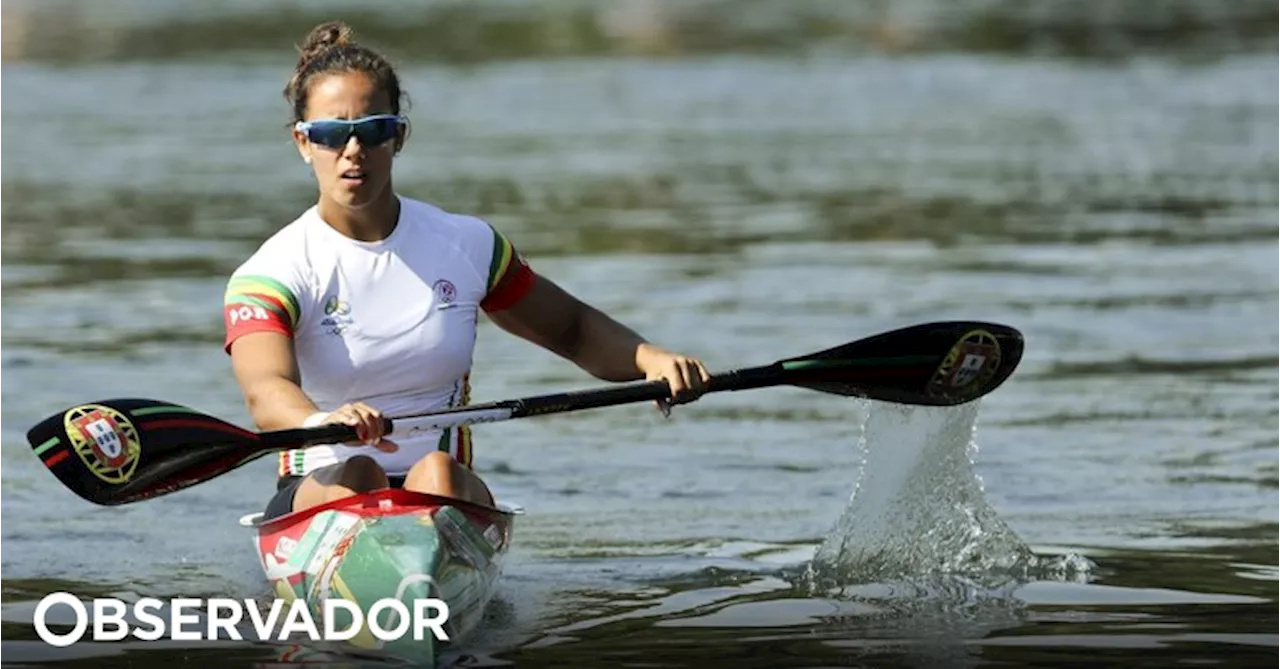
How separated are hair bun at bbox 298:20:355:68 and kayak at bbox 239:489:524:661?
1.47 meters

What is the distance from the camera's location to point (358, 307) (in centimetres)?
793

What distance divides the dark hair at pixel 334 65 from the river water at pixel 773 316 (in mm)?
1684

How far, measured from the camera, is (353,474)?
759 centimetres

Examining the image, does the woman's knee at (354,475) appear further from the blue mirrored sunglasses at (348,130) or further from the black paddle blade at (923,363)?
the black paddle blade at (923,363)

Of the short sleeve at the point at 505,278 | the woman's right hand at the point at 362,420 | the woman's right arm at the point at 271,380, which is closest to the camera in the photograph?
the woman's right hand at the point at 362,420

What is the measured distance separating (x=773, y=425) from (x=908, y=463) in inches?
106

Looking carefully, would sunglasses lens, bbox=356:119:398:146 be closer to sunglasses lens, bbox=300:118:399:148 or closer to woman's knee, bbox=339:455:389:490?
sunglasses lens, bbox=300:118:399:148

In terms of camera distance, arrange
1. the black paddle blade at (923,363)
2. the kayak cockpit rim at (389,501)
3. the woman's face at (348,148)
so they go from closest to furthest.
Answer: the kayak cockpit rim at (389,501), the woman's face at (348,148), the black paddle blade at (923,363)

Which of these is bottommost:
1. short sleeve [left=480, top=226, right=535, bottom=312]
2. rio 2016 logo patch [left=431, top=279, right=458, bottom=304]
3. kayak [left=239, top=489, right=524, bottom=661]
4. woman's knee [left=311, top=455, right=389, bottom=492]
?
kayak [left=239, top=489, right=524, bottom=661]

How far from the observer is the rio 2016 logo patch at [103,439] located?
769 cm

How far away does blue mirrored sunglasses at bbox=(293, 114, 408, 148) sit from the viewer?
25.5 ft

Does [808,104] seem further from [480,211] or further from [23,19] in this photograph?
[23,19]

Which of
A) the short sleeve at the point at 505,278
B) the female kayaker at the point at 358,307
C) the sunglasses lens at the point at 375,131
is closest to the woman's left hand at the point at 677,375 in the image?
the female kayaker at the point at 358,307

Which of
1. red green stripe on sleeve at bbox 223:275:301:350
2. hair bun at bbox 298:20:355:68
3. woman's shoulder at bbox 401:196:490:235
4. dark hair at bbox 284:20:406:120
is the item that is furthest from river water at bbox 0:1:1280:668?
hair bun at bbox 298:20:355:68
